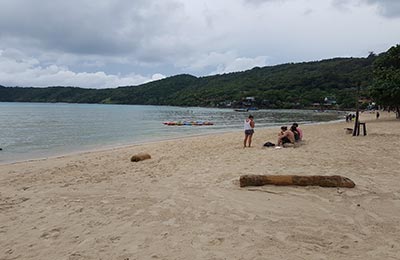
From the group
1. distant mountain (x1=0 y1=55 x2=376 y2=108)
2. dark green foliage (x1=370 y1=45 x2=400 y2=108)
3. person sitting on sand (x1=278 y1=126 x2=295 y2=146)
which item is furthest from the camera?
distant mountain (x1=0 y1=55 x2=376 y2=108)

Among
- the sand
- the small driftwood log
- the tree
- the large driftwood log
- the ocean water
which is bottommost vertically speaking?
the ocean water

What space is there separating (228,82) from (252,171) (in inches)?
6668

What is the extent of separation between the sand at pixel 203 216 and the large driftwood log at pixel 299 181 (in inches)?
6.1

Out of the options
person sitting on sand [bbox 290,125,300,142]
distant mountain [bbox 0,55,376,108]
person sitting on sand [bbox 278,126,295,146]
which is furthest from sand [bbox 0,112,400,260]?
distant mountain [bbox 0,55,376,108]

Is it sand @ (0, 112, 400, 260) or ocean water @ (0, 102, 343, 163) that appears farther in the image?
ocean water @ (0, 102, 343, 163)

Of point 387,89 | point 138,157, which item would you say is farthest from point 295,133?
point 387,89

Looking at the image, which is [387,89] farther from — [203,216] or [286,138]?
[203,216]

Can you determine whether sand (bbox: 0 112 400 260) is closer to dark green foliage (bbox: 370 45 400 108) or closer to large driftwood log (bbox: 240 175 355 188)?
large driftwood log (bbox: 240 175 355 188)

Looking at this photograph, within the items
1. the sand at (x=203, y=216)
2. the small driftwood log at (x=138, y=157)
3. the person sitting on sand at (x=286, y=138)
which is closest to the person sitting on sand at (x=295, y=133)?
the person sitting on sand at (x=286, y=138)

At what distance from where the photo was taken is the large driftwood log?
20.7 feet

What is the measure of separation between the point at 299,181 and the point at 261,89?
135475mm

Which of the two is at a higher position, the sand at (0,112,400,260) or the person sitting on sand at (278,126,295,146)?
the person sitting on sand at (278,126,295,146)

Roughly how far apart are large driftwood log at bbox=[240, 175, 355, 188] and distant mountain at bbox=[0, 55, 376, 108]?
85.8 meters

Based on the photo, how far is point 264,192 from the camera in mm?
6180
